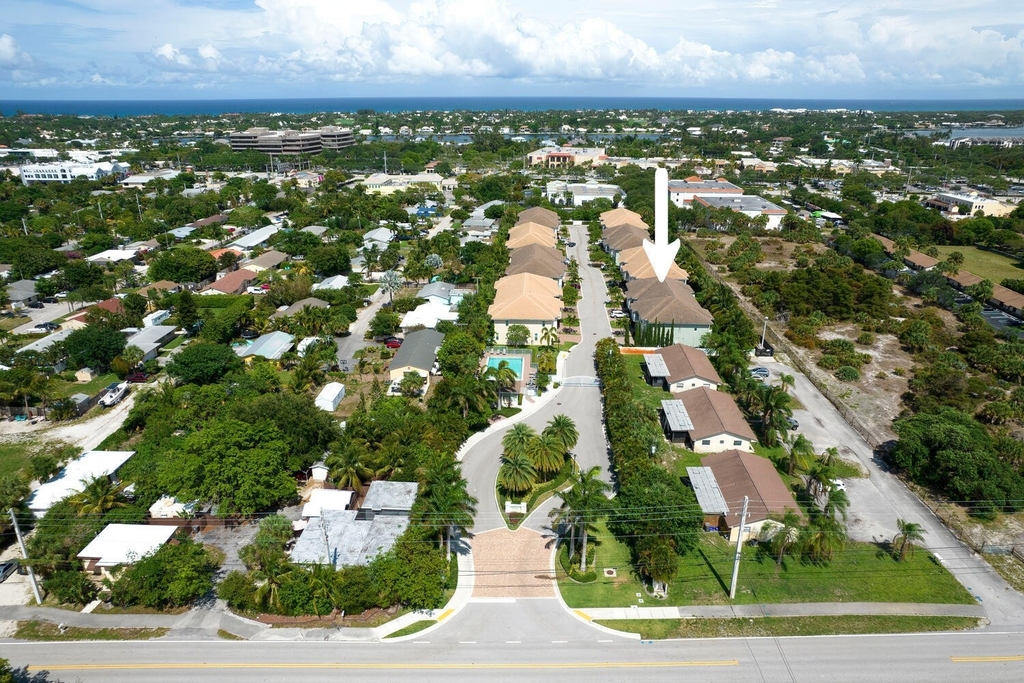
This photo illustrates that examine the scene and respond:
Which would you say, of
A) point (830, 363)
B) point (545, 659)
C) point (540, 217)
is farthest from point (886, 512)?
point (540, 217)

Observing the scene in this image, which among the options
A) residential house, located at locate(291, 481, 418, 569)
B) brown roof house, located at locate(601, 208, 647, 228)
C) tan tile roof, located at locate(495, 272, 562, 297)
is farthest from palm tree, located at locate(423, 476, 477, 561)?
brown roof house, located at locate(601, 208, 647, 228)

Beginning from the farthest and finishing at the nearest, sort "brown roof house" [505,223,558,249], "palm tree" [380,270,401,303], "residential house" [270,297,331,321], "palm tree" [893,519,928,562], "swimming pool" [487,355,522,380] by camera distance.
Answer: "brown roof house" [505,223,558,249] < "palm tree" [380,270,401,303] < "residential house" [270,297,331,321] < "swimming pool" [487,355,522,380] < "palm tree" [893,519,928,562]

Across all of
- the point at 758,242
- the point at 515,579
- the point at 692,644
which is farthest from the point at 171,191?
the point at 692,644

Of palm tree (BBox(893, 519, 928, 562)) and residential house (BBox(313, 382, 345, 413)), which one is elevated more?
residential house (BBox(313, 382, 345, 413))

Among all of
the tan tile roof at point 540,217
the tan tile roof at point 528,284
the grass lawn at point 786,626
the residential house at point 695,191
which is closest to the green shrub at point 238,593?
the grass lawn at point 786,626

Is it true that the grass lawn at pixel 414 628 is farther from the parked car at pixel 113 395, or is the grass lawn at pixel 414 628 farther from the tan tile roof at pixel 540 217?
the tan tile roof at pixel 540 217

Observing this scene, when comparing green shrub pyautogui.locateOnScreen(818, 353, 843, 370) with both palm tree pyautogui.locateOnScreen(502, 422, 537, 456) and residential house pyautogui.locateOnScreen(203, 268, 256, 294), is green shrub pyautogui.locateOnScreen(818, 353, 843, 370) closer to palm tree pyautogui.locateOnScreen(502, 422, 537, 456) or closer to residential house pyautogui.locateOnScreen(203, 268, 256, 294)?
palm tree pyautogui.locateOnScreen(502, 422, 537, 456)
